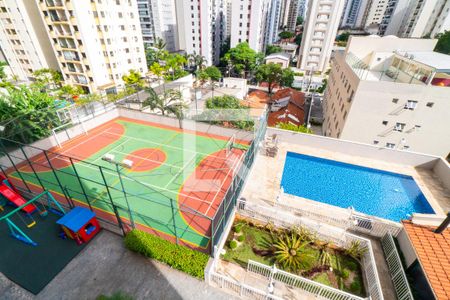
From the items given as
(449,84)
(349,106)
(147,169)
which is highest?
(449,84)

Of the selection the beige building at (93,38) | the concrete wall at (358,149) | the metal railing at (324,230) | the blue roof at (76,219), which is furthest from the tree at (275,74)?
the blue roof at (76,219)

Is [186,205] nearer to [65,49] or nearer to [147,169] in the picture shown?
[147,169]

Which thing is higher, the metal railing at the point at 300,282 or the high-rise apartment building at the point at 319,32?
the high-rise apartment building at the point at 319,32

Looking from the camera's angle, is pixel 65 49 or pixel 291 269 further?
pixel 65 49

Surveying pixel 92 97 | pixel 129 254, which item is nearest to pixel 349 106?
pixel 129 254

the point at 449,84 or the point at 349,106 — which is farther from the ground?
the point at 449,84

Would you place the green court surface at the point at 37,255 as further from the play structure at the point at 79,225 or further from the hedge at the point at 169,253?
the hedge at the point at 169,253

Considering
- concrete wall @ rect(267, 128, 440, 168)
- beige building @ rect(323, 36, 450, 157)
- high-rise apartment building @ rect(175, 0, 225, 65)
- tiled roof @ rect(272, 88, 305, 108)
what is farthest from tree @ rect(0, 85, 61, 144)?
high-rise apartment building @ rect(175, 0, 225, 65)
